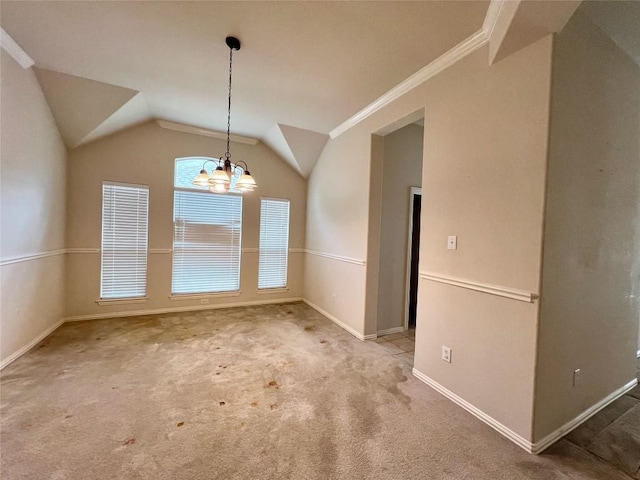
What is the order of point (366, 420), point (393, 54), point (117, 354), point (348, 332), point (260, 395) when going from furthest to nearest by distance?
point (348, 332) < point (117, 354) < point (393, 54) < point (260, 395) < point (366, 420)

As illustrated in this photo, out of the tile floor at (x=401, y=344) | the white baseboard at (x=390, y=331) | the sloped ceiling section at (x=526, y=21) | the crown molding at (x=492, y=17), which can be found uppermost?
the crown molding at (x=492, y=17)

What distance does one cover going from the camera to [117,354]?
296 cm

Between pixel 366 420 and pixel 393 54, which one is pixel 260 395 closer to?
pixel 366 420

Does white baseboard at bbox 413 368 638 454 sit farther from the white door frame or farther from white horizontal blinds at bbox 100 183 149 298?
white horizontal blinds at bbox 100 183 149 298

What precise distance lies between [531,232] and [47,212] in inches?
194

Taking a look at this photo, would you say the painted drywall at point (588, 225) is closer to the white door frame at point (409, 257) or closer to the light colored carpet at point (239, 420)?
the light colored carpet at point (239, 420)

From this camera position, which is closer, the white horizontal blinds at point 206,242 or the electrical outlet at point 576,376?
the electrical outlet at point 576,376

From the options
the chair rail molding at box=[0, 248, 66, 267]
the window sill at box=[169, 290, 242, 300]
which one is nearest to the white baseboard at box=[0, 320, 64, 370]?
the chair rail molding at box=[0, 248, 66, 267]

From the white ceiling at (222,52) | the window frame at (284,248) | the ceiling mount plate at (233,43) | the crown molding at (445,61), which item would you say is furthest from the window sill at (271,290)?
the ceiling mount plate at (233,43)

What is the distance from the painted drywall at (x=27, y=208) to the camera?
2.54 metres

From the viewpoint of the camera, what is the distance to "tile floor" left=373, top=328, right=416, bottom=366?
3.14 meters

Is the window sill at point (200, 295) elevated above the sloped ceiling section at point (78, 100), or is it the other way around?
the sloped ceiling section at point (78, 100)

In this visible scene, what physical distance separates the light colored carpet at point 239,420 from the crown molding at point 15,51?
9.61 ft

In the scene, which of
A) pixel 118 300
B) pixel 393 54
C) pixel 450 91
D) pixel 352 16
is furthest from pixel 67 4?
pixel 118 300
